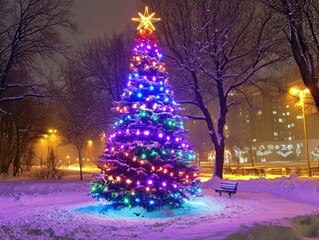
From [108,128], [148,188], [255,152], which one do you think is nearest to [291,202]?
[148,188]

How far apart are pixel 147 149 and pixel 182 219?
115 inches

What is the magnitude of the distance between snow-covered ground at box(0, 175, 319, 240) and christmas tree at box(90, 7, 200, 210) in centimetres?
61

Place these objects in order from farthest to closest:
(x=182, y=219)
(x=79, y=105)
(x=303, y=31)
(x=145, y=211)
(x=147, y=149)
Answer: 1. (x=79, y=105)
2. (x=303, y=31)
3. (x=147, y=149)
4. (x=145, y=211)
5. (x=182, y=219)

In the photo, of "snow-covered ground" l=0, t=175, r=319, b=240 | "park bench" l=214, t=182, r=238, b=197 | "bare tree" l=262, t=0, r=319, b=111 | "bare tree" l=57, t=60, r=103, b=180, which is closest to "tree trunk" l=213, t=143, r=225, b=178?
"snow-covered ground" l=0, t=175, r=319, b=240

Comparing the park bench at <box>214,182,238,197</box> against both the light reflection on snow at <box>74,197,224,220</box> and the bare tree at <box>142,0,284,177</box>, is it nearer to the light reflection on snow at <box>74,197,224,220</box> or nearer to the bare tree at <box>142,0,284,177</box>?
the light reflection on snow at <box>74,197,224,220</box>

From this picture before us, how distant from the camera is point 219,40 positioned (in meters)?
27.0

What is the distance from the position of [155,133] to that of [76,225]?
192 inches

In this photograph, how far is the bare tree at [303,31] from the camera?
19.9 metres

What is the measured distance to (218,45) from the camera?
27391mm

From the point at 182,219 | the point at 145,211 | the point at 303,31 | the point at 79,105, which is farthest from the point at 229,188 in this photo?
the point at 79,105

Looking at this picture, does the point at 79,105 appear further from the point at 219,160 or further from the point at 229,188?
the point at 229,188

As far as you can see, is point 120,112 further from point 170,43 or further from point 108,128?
point 108,128

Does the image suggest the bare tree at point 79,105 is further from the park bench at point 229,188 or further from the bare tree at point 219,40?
the park bench at point 229,188

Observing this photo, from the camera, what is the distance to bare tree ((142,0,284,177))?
88.6 ft
